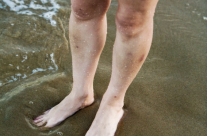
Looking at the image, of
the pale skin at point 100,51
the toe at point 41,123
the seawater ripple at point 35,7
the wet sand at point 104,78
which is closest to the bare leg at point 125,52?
the pale skin at point 100,51

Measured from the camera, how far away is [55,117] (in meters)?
1.33

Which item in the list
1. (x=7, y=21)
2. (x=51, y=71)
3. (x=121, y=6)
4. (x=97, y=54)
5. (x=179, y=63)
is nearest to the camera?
(x=121, y=6)

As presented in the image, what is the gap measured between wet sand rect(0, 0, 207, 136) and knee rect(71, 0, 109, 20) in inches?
24.4

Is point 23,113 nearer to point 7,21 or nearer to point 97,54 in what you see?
point 97,54

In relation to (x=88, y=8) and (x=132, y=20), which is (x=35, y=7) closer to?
(x=88, y=8)

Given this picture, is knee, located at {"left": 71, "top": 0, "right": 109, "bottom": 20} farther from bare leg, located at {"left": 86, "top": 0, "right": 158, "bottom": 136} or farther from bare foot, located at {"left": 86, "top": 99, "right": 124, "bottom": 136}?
bare foot, located at {"left": 86, "top": 99, "right": 124, "bottom": 136}

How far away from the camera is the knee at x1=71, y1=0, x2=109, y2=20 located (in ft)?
3.41

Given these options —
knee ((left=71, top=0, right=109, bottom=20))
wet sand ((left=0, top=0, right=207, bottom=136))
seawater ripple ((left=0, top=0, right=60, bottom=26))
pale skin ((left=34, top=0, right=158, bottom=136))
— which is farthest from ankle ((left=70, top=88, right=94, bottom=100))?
seawater ripple ((left=0, top=0, right=60, bottom=26))

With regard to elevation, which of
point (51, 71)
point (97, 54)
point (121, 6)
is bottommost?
point (51, 71)

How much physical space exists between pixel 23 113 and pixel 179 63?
1.28 m

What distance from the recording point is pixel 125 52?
1.02 metres

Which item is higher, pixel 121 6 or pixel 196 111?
pixel 121 6

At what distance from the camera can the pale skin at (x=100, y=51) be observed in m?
0.93

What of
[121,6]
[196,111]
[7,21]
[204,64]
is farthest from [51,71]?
[204,64]
